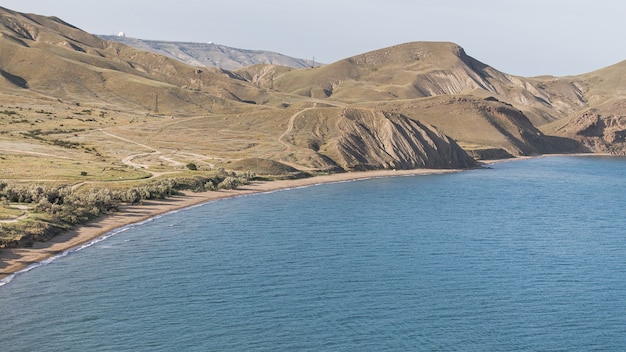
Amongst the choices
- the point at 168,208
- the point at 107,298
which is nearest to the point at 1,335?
Answer: the point at 107,298

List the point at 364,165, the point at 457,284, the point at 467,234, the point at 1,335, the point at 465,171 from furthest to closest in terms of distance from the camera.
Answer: the point at 465,171 → the point at 364,165 → the point at 467,234 → the point at 457,284 → the point at 1,335

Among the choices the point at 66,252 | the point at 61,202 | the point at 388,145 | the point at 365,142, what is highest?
the point at 365,142

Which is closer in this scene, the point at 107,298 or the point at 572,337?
the point at 572,337

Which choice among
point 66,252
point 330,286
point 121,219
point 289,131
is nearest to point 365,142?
point 289,131

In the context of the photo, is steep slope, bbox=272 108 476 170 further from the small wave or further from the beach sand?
the small wave

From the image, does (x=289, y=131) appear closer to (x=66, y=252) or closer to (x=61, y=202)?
(x=61, y=202)

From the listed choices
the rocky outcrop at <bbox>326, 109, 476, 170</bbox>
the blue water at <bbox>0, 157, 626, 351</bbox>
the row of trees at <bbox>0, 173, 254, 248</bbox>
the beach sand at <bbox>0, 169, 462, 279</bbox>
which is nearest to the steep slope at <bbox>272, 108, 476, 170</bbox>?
the rocky outcrop at <bbox>326, 109, 476, 170</bbox>

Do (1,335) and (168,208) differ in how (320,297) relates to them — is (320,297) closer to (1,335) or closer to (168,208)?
(1,335)
